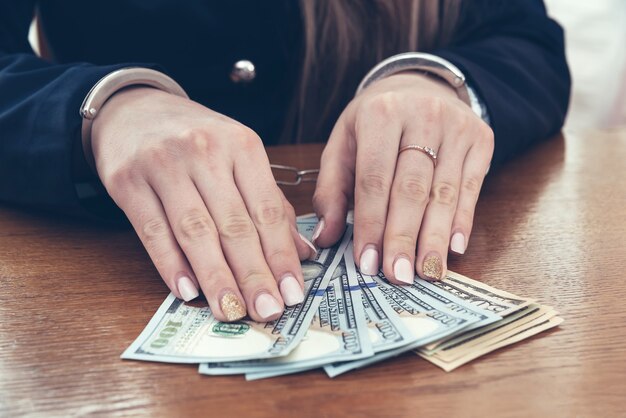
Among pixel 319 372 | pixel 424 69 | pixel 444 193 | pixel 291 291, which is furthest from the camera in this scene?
pixel 424 69

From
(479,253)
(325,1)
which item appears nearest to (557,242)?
(479,253)

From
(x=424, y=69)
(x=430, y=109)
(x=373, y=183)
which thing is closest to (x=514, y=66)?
(x=424, y=69)

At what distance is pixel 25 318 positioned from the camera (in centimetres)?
51

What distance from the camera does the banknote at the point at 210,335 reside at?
44 centimetres

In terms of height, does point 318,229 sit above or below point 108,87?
below

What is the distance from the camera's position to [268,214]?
56 cm

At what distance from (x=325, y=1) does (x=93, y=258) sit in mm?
599

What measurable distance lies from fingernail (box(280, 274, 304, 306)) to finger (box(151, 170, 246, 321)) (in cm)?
4

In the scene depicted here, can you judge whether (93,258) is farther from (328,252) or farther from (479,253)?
(479,253)

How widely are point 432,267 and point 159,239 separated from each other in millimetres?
241

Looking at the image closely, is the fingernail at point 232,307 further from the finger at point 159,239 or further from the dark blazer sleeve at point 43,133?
the dark blazer sleeve at point 43,133

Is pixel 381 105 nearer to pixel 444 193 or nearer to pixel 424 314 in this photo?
pixel 444 193

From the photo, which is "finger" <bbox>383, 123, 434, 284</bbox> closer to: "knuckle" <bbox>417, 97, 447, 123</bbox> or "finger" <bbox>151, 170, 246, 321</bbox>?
"knuckle" <bbox>417, 97, 447, 123</bbox>

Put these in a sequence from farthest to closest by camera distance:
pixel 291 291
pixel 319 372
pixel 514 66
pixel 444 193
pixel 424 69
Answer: pixel 514 66 → pixel 424 69 → pixel 444 193 → pixel 291 291 → pixel 319 372
